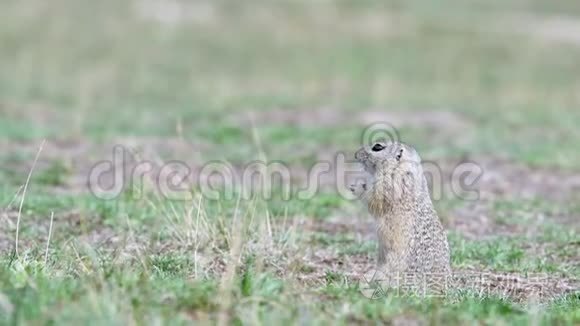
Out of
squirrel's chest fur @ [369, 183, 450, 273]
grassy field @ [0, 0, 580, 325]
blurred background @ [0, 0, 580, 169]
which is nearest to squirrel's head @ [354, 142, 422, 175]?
squirrel's chest fur @ [369, 183, 450, 273]

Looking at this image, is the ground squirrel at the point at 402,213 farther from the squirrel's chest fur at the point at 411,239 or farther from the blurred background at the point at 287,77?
the blurred background at the point at 287,77

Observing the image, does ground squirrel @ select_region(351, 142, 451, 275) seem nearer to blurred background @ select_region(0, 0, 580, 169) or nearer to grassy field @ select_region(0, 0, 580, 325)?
grassy field @ select_region(0, 0, 580, 325)

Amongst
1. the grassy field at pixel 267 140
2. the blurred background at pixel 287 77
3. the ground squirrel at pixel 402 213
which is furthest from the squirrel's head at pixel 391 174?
the blurred background at pixel 287 77

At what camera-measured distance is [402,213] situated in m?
7.98

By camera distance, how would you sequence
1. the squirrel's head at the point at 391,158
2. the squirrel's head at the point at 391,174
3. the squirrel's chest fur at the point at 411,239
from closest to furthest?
1. the squirrel's chest fur at the point at 411,239
2. the squirrel's head at the point at 391,174
3. the squirrel's head at the point at 391,158

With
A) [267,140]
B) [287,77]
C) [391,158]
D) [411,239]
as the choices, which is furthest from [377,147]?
[287,77]

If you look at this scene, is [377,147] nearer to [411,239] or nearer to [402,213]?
[402,213]

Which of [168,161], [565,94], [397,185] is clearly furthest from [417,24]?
[397,185]

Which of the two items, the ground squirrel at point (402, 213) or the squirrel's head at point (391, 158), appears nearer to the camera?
the ground squirrel at point (402, 213)

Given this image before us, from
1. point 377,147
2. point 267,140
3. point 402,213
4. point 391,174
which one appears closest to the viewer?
point 402,213

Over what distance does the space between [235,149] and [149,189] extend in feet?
16.2

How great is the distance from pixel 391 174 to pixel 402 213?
39 centimetres

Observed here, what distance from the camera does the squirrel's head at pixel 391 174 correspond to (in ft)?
26.6

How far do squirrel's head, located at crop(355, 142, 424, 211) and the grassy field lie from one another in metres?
0.65
